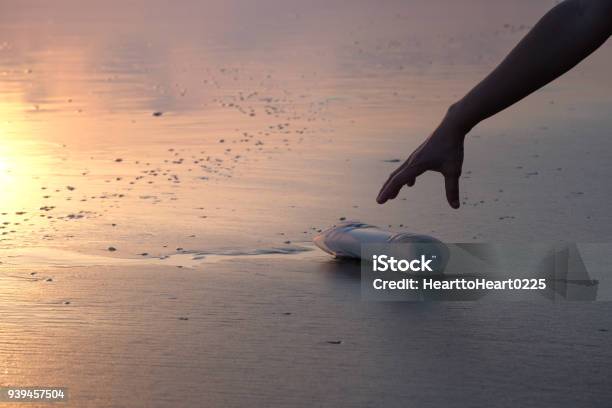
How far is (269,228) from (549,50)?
397cm

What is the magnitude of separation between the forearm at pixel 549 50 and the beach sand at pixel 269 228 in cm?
146

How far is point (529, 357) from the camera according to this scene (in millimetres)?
3764

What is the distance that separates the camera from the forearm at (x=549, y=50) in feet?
6.48

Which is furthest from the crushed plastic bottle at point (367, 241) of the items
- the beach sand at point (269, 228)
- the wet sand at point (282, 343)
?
the wet sand at point (282, 343)

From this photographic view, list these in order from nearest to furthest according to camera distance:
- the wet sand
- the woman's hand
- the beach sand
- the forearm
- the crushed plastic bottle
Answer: the forearm → the woman's hand → the wet sand → the beach sand → the crushed plastic bottle

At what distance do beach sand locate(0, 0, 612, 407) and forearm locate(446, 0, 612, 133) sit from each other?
146 centimetres

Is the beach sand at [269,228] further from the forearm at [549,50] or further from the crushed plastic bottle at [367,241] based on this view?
the forearm at [549,50]

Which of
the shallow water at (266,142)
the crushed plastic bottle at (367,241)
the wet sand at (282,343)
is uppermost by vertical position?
the shallow water at (266,142)

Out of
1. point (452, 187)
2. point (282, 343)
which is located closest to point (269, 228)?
point (282, 343)

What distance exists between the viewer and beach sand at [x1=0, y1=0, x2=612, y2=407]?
Result: 3615mm

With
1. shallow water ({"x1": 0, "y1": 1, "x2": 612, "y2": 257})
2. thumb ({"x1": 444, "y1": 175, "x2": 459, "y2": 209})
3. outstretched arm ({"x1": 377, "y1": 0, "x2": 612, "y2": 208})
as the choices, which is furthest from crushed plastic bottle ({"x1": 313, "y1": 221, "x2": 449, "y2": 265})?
outstretched arm ({"x1": 377, "y1": 0, "x2": 612, "y2": 208})

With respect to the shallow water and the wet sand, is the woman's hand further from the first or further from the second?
the shallow water

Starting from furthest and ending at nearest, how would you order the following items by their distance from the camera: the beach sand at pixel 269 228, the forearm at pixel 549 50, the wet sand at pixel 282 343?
the beach sand at pixel 269 228
the wet sand at pixel 282 343
the forearm at pixel 549 50

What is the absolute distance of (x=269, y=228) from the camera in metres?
5.91
